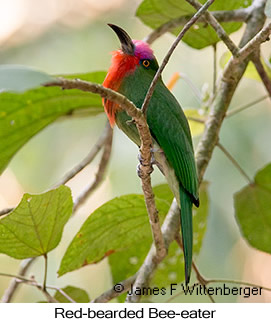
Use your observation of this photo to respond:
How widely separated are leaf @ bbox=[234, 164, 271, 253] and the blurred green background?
113 centimetres

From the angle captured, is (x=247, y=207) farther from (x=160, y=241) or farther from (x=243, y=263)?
(x=243, y=263)

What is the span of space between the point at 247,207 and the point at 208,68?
184cm

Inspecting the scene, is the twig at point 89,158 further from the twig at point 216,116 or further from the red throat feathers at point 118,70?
the twig at point 216,116

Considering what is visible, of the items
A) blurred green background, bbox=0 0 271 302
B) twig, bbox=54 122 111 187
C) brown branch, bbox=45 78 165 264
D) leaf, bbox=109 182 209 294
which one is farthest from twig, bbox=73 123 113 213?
blurred green background, bbox=0 0 271 302

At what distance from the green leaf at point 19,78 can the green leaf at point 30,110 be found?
62cm

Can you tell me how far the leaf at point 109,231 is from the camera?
4.49 ft

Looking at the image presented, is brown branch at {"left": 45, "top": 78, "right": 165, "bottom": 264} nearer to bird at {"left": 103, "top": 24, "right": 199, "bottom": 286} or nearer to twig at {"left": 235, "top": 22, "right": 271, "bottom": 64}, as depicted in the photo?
bird at {"left": 103, "top": 24, "right": 199, "bottom": 286}

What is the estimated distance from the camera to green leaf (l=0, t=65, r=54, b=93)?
632 millimetres

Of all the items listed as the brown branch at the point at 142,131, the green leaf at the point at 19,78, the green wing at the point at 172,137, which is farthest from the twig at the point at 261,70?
the green leaf at the point at 19,78

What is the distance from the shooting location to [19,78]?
64cm

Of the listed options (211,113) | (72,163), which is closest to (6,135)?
(211,113)

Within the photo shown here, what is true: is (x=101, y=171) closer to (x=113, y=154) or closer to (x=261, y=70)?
(x=261, y=70)

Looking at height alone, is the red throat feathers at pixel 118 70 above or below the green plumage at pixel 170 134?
above

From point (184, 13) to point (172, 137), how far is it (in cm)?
34
